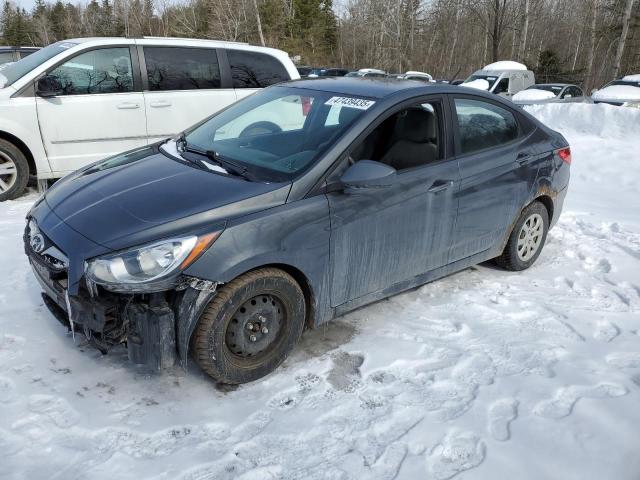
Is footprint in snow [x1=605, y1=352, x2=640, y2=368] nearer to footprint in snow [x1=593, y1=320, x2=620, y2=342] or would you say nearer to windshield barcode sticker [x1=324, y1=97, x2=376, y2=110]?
footprint in snow [x1=593, y1=320, x2=620, y2=342]

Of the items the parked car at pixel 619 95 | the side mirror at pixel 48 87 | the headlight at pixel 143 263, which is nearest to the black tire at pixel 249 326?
the headlight at pixel 143 263

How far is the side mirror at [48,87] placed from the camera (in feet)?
20.7

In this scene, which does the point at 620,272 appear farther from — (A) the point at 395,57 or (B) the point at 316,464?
(A) the point at 395,57

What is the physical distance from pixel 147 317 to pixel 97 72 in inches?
191

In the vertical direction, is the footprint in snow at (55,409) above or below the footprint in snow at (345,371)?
above

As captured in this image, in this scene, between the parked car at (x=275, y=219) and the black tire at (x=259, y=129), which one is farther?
the black tire at (x=259, y=129)

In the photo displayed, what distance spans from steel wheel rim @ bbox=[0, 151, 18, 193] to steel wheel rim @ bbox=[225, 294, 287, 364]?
15.3 ft

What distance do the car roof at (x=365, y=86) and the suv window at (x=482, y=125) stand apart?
23 cm

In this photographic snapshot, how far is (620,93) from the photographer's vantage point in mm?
14664

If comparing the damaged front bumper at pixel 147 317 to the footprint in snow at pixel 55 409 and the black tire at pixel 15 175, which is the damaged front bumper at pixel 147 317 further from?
the black tire at pixel 15 175

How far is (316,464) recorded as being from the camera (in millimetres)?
2650

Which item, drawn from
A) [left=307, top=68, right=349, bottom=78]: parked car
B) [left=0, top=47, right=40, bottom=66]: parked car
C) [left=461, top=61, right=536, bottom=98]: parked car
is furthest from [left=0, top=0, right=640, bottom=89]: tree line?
[left=0, top=47, right=40, bottom=66]: parked car

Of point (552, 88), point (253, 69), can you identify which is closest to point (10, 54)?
point (253, 69)

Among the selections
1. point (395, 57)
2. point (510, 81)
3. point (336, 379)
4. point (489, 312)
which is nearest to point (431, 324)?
point (489, 312)
